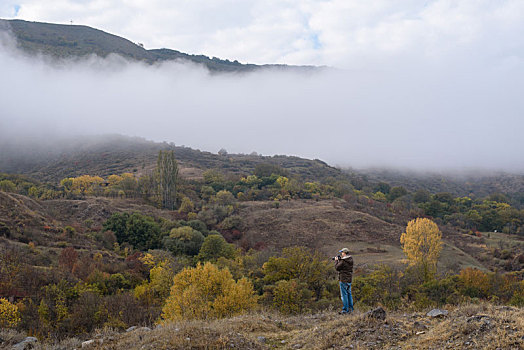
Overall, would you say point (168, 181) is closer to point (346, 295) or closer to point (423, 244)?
point (423, 244)

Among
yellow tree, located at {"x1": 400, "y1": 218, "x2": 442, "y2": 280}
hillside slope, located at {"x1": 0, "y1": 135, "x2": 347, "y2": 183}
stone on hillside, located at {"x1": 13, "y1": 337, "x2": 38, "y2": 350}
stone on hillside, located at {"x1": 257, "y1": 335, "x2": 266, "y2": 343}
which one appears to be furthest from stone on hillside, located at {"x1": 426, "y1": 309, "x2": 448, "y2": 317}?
hillside slope, located at {"x1": 0, "y1": 135, "x2": 347, "y2": 183}

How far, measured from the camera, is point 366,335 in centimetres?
873

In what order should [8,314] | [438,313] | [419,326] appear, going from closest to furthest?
[419,326], [438,313], [8,314]

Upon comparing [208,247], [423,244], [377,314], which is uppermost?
[377,314]

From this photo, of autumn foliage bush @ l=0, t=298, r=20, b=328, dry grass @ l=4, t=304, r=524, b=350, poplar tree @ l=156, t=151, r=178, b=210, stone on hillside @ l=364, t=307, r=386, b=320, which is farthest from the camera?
poplar tree @ l=156, t=151, r=178, b=210

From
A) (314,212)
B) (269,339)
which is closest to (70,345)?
(269,339)

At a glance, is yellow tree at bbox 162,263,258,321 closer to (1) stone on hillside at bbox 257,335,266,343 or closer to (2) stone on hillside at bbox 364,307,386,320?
(1) stone on hillside at bbox 257,335,266,343

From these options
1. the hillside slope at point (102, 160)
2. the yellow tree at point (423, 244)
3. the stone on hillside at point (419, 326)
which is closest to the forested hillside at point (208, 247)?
the hillside slope at point (102, 160)

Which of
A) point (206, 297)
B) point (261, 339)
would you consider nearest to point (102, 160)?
point (206, 297)

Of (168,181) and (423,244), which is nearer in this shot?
(423,244)

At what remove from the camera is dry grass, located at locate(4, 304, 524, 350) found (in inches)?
293

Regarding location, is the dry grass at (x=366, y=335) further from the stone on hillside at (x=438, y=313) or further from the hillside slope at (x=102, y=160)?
the hillside slope at (x=102, y=160)

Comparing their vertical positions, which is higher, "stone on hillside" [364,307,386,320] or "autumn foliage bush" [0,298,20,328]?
"stone on hillside" [364,307,386,320]

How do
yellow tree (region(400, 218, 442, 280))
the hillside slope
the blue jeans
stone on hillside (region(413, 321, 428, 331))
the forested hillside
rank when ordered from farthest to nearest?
the hillside slope, yellow tree (region(400, 218, 442, 280)), the forested hillside, the blue jeans, stone on hillside (region(413, 321, 428, 331))
